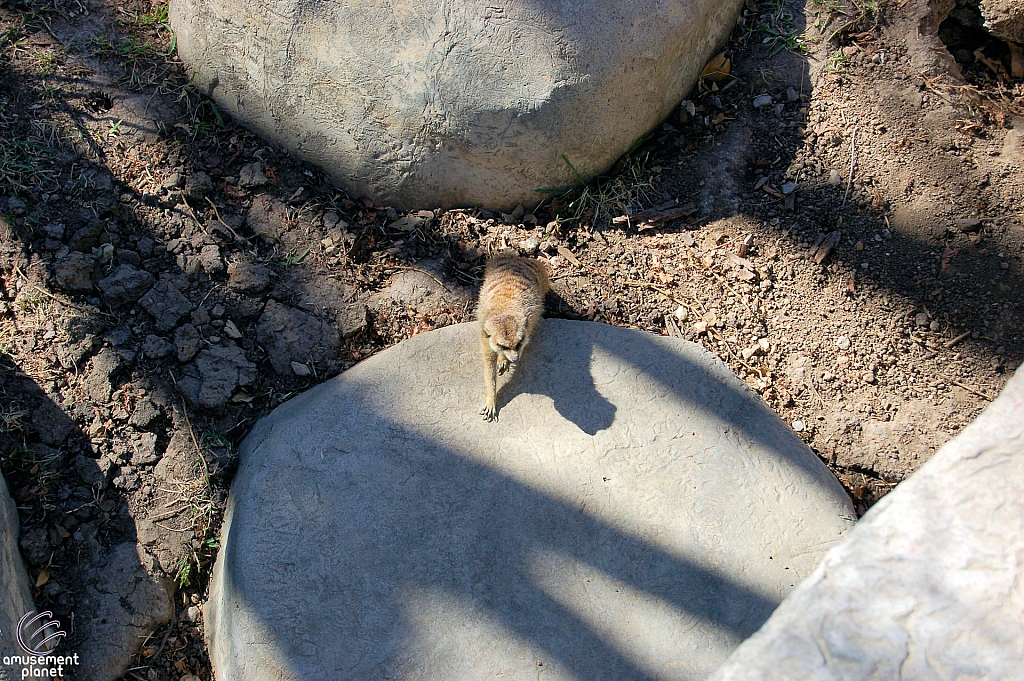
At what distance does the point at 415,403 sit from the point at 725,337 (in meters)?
1.83

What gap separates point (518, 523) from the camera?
10.9 ft

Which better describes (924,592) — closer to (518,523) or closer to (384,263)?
(518,523)

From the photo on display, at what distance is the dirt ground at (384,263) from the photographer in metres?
3.59

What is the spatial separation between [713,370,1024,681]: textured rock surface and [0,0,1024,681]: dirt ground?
1.49 metres

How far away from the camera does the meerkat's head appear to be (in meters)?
3.51

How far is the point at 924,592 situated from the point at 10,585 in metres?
3.55

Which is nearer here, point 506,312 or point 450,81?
point 506,312

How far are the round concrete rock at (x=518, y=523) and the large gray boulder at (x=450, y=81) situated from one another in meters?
1.28

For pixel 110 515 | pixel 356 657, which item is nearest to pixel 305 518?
pixel 356 657

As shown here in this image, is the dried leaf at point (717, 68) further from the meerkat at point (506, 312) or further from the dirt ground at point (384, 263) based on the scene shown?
the meerkat at point (506, 312)

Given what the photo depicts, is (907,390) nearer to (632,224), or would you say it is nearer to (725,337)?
(725,337)

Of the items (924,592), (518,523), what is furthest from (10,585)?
(924,592)

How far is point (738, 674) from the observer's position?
202cm

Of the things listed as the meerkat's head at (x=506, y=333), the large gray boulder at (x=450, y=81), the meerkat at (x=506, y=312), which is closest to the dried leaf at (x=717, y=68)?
the large gray boulder at (x=450, y=81)
